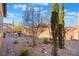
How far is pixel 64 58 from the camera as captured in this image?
5.54 feet

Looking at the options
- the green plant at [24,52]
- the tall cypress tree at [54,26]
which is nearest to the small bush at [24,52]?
the green plant at [24,52]

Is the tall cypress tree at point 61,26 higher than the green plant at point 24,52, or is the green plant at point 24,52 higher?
the tall cypress tree at point 61,26

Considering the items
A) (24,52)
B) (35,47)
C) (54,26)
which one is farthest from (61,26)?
(24,52)

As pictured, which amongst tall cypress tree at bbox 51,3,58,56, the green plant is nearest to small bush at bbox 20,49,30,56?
the green plant

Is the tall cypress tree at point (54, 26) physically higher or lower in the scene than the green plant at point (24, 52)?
higher

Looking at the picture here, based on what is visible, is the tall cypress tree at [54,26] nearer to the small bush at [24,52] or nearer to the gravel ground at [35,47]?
the gravel ground at [35,47]

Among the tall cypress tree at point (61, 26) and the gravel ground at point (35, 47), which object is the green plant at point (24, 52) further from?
the tall cypress tree at point (61, 26)

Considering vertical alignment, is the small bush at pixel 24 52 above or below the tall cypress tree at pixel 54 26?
below

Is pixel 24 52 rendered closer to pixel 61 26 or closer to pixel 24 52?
pixel 24 52

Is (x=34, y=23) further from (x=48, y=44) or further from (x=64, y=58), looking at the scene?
(x=64, y=58)

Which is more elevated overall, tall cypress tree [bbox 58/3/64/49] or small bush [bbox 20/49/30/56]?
tall cypress tree [bbox 58/3/64/49]

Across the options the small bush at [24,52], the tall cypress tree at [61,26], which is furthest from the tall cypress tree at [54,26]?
the small bush at [24,52]

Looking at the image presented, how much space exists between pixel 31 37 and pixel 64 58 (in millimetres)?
432

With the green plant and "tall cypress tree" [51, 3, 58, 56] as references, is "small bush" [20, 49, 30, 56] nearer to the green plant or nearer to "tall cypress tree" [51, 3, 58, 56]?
the green plant
